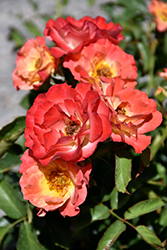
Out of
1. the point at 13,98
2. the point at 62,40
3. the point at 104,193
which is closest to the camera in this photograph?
the point at 62,40

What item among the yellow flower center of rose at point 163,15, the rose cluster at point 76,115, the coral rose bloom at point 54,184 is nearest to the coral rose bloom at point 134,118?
the rose cluster at point 76,115

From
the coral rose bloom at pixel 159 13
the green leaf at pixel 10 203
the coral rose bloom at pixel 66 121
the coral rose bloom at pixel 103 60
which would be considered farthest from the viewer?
the coral rose bloom at pixel 159 13

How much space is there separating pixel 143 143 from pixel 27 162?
0.78 feet

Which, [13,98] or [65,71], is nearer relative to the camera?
[65,71]

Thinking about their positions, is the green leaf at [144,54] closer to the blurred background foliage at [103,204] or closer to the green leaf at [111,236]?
the blurred background foliage at [103,204]

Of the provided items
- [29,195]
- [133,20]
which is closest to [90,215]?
[29,195]

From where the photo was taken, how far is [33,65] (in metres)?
0.76

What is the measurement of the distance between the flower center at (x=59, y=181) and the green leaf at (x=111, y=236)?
7.7 inches

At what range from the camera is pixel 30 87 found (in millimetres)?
719

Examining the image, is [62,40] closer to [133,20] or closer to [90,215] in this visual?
[90,215]

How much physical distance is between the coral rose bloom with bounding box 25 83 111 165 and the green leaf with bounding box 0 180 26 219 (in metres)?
0.30

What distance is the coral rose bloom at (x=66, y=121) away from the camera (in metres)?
0.52

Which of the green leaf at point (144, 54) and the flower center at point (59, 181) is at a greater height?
the flower center at point (59, 181)

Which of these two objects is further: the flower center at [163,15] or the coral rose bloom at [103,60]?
the flower center at [163,15]
